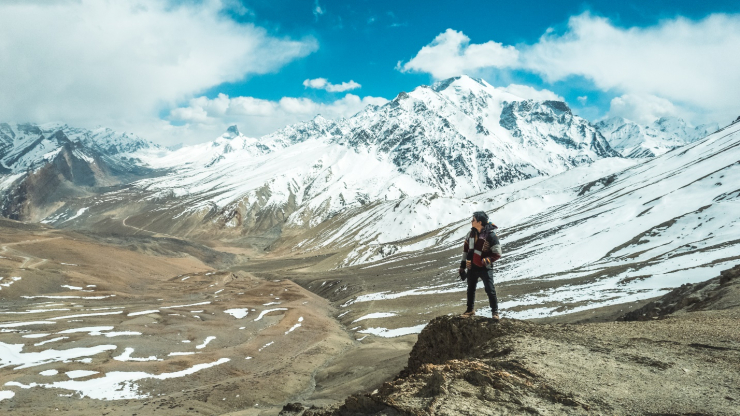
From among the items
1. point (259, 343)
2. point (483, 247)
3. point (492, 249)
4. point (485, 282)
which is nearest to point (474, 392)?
point (485, 282)

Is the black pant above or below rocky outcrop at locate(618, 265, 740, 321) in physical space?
above

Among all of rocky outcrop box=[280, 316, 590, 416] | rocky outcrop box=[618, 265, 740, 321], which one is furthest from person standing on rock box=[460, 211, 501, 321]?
rocky outcrop box=[618, 265, 740, 321]

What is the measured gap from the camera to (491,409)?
878 cm

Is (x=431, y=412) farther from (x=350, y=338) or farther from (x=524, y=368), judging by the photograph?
(x=350, y=338)

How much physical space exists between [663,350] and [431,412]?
23.7ft

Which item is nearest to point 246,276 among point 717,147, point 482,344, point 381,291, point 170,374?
point 381,291

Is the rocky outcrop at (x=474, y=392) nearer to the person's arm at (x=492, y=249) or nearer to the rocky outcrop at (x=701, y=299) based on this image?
the person's arm at (x=492, y=249)

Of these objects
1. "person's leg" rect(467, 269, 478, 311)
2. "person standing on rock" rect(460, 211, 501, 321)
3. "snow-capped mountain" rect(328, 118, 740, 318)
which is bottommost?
"snow-capped mountain" rect(328, 118, 740, 318)

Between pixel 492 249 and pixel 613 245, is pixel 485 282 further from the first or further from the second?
pixel 613 245

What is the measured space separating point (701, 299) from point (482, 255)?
17.9m

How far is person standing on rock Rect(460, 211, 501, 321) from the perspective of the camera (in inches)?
555

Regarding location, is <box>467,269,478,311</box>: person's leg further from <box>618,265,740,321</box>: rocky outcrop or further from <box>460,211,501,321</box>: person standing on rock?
<box>618,265,740,321</box>: rocky outcrop

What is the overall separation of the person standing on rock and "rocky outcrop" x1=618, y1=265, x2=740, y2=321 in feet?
32.8

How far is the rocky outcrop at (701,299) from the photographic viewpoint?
2070 centimetres
